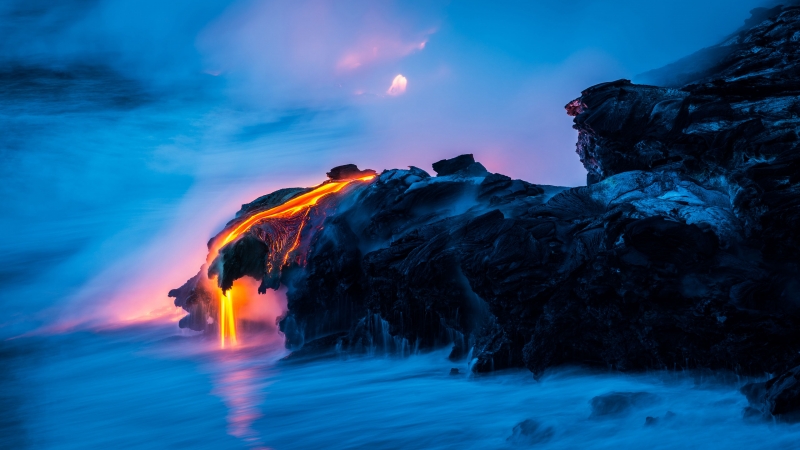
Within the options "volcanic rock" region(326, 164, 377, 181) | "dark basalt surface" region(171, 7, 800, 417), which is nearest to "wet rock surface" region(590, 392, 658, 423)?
"dark basalt surface" region(171, 7, 800, 417)

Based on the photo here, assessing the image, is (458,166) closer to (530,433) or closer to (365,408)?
(365,408)

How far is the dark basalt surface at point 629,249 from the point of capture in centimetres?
638

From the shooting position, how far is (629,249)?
6832 millimetres

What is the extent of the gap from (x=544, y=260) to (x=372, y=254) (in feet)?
10.3

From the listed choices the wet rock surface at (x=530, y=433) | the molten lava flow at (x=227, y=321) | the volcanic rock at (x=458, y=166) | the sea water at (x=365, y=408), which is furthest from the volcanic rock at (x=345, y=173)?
the wet rock surface at (x=530, y=433)

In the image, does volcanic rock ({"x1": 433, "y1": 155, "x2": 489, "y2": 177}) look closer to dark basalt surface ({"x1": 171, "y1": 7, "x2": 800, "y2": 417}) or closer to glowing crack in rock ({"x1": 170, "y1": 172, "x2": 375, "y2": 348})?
dark basalt surface ({"x1": 171, "y1": 7, "x2": 800, "y2": 417})

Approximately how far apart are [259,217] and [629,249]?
28.7 feet

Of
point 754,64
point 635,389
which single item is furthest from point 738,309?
point 754,64

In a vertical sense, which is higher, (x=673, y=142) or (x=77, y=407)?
(x=673, y=142)

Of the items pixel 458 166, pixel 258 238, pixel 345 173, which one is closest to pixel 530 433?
pixel 458 166

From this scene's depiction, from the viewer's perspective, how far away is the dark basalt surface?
251 inches

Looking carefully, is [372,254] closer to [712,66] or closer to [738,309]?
[738,309]

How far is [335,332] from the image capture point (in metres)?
11.4

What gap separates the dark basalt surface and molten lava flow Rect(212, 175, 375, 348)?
7.23 feet
